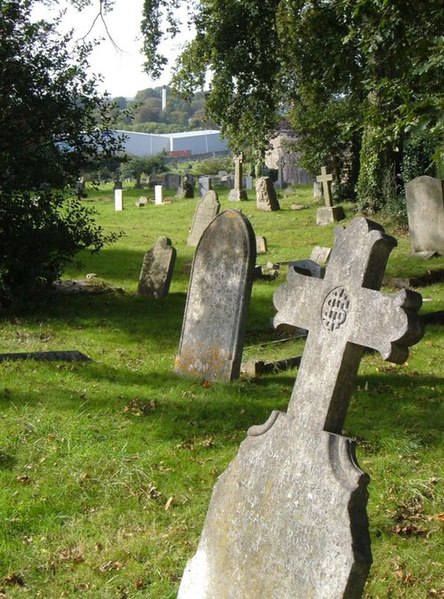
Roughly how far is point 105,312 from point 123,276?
3.48m

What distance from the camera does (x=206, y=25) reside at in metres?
24.2

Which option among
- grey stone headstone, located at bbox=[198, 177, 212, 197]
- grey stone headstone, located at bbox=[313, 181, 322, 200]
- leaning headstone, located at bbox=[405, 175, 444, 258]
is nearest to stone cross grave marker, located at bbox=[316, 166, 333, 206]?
grey stone headstone, located at bbox=[313, 181, 322, 200]

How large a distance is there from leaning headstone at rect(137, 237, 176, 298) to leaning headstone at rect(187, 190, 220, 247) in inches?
221

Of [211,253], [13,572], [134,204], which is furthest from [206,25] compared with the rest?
[13,572]

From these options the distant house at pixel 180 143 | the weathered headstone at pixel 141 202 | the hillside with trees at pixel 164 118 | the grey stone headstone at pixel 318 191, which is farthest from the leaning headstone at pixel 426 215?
the hillside with trees at pixel 164 118

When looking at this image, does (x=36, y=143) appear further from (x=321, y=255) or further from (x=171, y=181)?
(x=171, y=181)

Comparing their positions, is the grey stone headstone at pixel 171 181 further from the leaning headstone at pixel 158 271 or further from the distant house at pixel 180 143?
the distant house at pixel 180 143

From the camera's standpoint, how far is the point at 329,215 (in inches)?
927

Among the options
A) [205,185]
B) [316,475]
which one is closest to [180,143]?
[205,185]

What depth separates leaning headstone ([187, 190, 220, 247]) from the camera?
66.6 feet

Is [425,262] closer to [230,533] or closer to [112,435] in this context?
[112,435]

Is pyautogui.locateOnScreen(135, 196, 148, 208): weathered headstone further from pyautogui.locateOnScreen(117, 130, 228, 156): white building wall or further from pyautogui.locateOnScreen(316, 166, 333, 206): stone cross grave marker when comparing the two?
pyautogui.locateOnScreen(117, 130, 228, 156): white building wall

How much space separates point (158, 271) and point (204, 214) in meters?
6.24

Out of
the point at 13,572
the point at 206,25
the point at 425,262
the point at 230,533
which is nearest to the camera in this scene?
the point at 230,533
